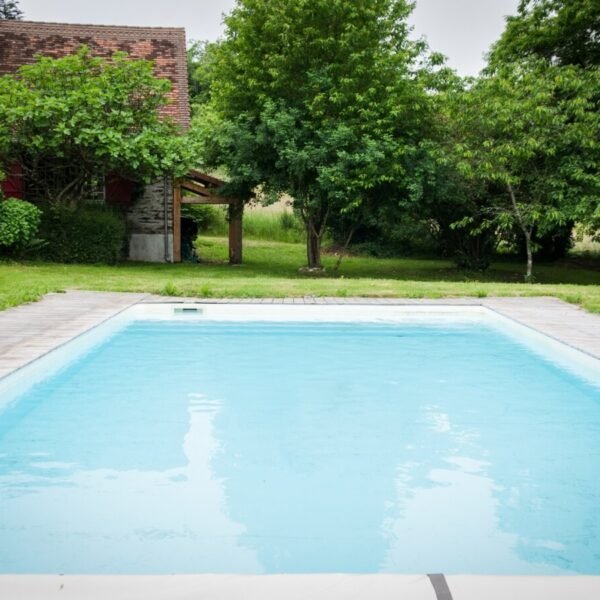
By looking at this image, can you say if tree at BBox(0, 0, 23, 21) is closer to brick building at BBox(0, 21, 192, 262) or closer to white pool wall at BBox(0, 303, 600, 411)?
brick building at BBox(0, 21, 192, 262)

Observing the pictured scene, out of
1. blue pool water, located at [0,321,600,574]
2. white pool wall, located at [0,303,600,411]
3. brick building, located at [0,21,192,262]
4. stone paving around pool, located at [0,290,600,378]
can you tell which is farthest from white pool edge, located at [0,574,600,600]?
brick building, located at [0,21,192,262]

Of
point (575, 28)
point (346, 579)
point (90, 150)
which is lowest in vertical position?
point (346, 579)

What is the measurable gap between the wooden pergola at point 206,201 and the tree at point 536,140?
19.2 feet

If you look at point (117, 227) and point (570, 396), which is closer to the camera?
point (570, 396)

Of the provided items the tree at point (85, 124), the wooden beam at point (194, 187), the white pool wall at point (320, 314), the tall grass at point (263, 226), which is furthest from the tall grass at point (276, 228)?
the white pool wall at point (320, 314)

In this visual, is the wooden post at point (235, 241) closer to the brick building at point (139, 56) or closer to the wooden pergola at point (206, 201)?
the wooden pergola at point (206, 201)

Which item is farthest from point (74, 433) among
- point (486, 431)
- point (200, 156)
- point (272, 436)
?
point (200, 156)

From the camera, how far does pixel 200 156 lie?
1905 cm

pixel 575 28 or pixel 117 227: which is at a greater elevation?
pixel 575 28

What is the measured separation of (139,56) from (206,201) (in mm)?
5294

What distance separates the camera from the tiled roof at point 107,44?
72.5 feet

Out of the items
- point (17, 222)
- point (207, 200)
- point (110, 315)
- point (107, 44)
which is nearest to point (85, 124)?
point (17, 222)

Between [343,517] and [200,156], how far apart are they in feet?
53.4

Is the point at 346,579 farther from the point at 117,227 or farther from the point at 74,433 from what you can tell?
the point at 117,227
